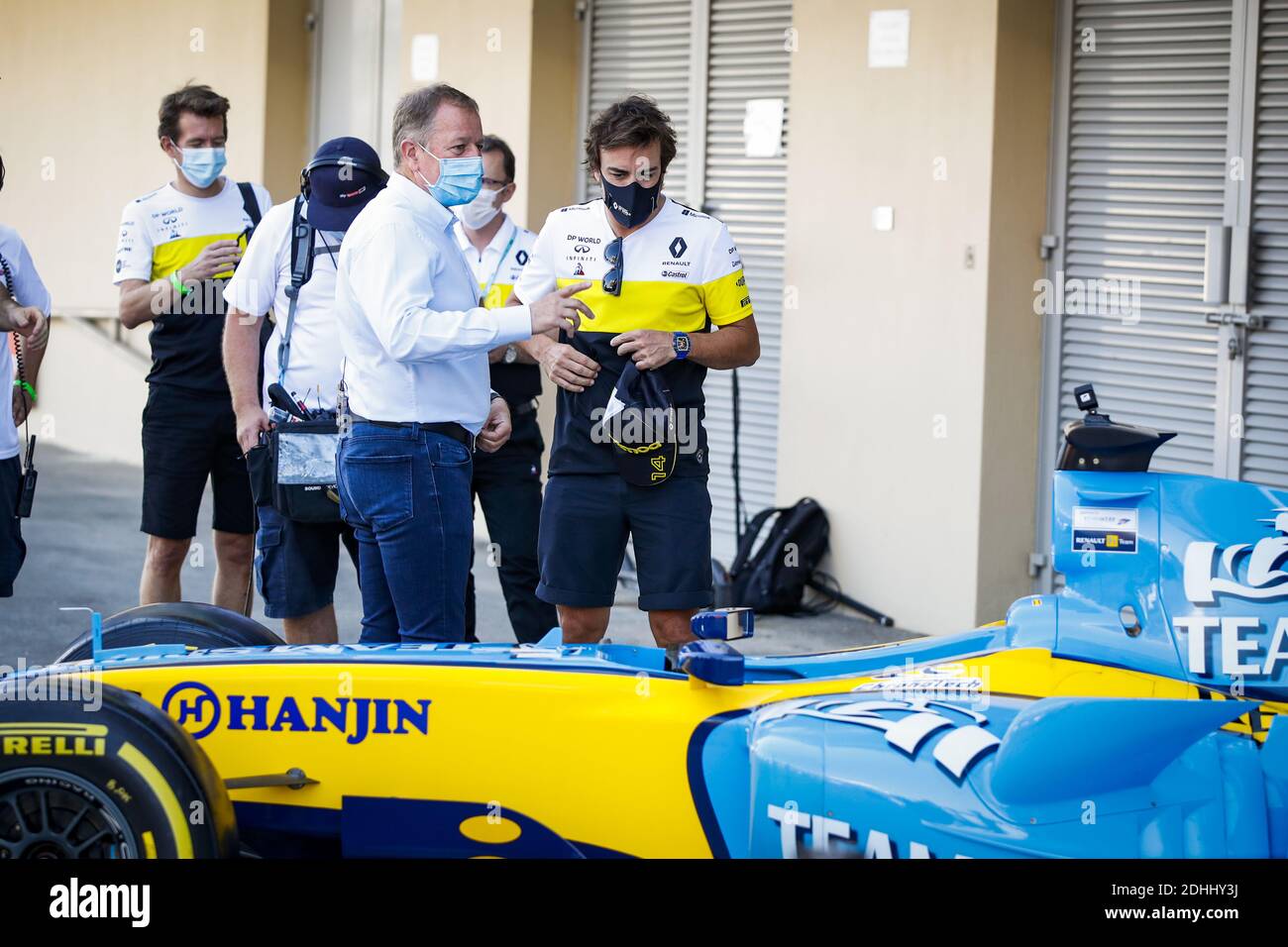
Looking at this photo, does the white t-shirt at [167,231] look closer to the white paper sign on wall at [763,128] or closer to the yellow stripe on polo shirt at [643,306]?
the yellow stripe on polo shirt at [643,306]

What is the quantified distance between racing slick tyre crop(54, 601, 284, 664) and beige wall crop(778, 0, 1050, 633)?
12.7 feet

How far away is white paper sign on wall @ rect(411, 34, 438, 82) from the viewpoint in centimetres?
934

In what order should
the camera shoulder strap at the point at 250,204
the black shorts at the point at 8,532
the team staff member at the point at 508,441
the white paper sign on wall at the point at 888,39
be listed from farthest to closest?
1. the white paper sign on wall at the point at 888,39
2. the camera shoulder strap at the point at 250,204
3. the team staff member at the point at 508,441
4. the black shorts at the point at 8,532

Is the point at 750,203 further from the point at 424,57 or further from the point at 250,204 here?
the point at 250,204

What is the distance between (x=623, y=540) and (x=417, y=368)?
904mm

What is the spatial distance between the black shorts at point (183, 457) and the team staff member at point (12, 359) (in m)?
0.63

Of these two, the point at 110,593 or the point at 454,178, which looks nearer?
the point at 454,178

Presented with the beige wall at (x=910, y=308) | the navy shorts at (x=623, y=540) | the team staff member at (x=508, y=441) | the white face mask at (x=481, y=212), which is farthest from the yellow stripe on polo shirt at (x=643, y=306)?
the beige wall at (x=910, y=308)

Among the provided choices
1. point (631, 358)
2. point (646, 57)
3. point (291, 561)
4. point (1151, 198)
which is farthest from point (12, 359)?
point (646, 57)

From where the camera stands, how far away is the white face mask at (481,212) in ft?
18.7

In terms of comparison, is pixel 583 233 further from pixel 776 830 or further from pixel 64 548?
pixel 64 548

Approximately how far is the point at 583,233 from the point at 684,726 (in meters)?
1.92

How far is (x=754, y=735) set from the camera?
324 cm

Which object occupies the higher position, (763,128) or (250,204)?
(763,128)
